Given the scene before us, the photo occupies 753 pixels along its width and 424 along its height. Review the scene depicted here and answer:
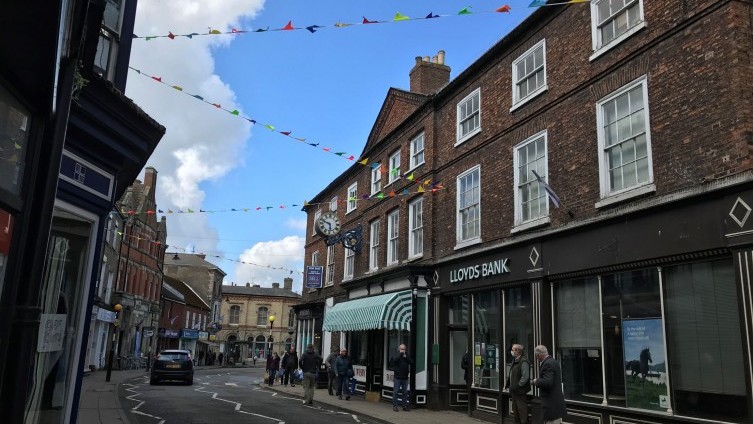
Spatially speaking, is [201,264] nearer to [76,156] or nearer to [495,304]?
[495,304]

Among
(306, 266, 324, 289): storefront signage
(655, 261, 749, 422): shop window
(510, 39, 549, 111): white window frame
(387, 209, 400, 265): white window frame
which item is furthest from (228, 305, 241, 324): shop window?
(655, 261, 749, 422): shop window

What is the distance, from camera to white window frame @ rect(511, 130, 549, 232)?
1292 centimetres

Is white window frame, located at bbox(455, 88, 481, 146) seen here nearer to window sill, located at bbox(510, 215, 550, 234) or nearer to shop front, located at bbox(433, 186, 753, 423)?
window sill, located at bbox(510, 215, 550, 234)

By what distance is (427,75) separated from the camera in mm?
22500

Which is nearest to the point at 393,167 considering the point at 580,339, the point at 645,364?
the point at 580,339

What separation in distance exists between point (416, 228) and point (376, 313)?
3130mm

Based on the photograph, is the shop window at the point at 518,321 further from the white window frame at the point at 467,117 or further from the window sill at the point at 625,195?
the white window frame at the point at 467,117

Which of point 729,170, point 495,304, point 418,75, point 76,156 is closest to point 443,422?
point 495,304

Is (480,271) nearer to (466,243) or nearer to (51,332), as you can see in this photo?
(466,243)

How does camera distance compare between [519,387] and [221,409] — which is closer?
[519,387]

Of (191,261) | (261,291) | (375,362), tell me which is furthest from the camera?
(261,291)

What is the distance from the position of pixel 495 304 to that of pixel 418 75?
36.4 ft

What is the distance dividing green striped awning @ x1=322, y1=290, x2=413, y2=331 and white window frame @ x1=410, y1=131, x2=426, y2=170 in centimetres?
448

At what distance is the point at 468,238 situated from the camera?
16.1 metres
